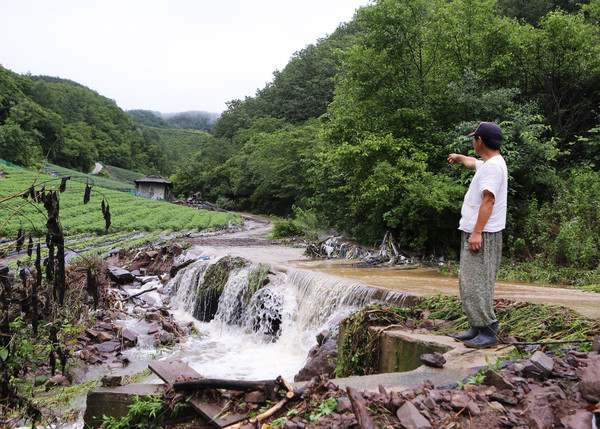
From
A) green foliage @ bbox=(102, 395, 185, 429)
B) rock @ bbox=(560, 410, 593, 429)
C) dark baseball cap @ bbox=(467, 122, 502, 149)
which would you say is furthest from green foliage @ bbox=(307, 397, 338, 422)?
dark baseball cap @ bbox=(467, 122, 502, 149)

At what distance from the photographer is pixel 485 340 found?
3701 mm

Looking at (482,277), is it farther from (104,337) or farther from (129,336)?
(104,337)

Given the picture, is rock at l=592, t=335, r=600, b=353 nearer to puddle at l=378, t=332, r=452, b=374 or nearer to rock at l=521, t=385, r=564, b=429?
rock at l=521, t=385, r=564, b=429

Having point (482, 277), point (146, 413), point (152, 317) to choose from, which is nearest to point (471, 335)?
point (482, 277)

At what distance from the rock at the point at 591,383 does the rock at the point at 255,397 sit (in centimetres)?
194

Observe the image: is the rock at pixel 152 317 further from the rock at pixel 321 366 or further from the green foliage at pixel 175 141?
the green foliage at pixel 175 141

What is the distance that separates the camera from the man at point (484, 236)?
363 centimetres

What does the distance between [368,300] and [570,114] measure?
1247 centimetres

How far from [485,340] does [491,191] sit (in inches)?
53.3

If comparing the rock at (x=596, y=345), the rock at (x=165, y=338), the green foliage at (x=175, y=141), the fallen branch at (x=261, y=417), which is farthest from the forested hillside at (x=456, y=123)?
the green foliage at (x=175, y=141)

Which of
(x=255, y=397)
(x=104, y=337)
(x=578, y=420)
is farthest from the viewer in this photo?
(x=104, y=337)

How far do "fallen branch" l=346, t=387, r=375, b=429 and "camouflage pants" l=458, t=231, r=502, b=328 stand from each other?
179cm

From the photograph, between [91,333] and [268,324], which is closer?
[91,333]

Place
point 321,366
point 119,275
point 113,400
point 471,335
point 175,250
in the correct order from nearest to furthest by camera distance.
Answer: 1. point 113,400
2. point 471,335
3. point 321,366
4. point 119,275
5. point 175,250
